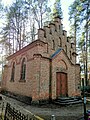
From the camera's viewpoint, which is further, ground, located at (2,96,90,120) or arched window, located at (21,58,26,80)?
arched window, located at (21,58,26,80)

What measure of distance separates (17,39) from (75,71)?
15705 millimetres

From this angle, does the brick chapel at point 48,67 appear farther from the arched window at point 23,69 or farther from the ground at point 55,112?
the ground at point 55,112

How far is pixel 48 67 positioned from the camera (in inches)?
498

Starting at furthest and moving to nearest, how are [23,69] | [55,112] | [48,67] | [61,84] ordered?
[23,69] → [61,84] → [48,67] → [55,112]

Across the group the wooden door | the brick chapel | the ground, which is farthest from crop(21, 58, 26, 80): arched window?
the ground

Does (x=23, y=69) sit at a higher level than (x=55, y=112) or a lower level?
higher

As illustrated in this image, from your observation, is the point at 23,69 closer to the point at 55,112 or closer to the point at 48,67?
the point at 48,67

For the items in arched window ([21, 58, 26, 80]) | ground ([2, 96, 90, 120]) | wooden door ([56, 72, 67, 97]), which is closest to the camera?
ground ([2, 96, 90, 120])

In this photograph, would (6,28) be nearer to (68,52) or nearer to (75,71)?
(68,52)

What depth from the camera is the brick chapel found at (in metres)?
11.8

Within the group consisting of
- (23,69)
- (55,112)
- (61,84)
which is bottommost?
(55,112)

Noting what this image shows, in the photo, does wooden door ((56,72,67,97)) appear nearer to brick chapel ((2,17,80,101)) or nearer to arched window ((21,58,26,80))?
brick chapel ((2,17,80,101))

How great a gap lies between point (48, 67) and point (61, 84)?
251 cm

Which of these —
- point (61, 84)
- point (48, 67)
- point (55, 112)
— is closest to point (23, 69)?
point (48, 67)
